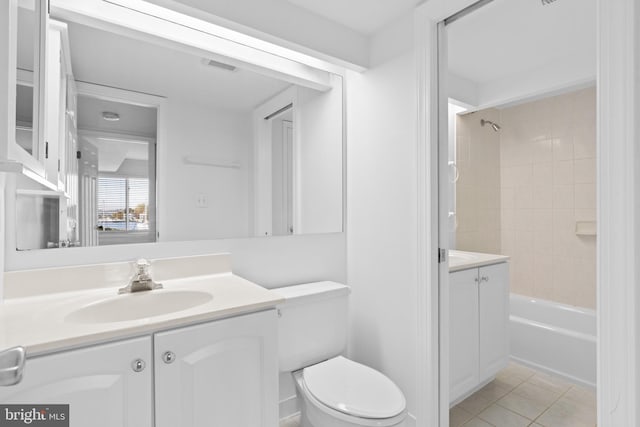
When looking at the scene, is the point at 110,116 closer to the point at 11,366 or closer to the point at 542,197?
the point at 11,366

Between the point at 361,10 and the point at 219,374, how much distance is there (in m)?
1.78

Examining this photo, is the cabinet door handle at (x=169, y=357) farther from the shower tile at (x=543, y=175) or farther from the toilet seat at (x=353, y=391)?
the shower tile at (x=543, y=175)

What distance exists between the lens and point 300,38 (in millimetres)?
1646

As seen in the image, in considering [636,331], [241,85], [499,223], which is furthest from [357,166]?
[499,223]

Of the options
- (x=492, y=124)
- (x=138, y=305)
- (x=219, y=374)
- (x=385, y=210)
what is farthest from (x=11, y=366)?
(x=492, y=124)

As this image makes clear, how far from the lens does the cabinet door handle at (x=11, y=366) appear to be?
20.8 inches

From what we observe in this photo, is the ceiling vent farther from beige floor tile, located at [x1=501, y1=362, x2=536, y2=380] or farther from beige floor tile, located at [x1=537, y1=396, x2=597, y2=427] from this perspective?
beige floor tile, located at [x1=501, y1=362, x2=536, y2=380]

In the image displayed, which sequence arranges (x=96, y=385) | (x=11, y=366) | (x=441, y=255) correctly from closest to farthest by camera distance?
(x=11, y=366), (x=96, y=385), (x=441, y=255)

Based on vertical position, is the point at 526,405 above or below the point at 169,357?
below

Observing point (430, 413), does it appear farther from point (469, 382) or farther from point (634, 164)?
point (634, 164)

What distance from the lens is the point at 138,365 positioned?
924 millimetres

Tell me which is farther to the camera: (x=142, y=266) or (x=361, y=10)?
(x=361, y=10)

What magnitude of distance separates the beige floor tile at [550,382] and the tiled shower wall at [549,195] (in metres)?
0.67

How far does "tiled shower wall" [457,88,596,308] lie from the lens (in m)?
2.52
